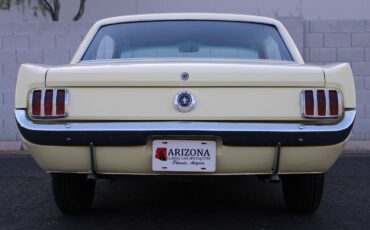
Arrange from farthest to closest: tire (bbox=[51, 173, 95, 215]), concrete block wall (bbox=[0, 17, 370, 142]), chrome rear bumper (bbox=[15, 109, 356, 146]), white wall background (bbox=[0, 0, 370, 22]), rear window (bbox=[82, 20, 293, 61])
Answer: white wall background (bbox=[0, 0, 370, 22])
concrete block wall (bbox=[0, 17, 370, 142])
rear window (bbox=[82, 20, 293, 61])
tire (bbox=[51, 173, 95, 215])
chrome rear bumper (bbox=[15, 109, 356, 146])

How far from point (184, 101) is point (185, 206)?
146 cm

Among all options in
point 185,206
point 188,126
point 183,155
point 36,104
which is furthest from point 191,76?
point 185,206

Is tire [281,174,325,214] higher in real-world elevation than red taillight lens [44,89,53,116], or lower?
lower

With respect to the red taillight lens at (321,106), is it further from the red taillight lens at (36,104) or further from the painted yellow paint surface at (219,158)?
the red taillight lens at (36,104)

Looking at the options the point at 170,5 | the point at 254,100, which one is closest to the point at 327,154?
the point at 254,100

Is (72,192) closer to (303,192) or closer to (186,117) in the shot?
(186,117)

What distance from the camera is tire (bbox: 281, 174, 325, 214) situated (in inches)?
177

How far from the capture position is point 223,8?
16.3 m

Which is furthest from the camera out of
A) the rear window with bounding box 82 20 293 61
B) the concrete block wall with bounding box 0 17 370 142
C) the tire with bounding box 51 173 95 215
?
the concrete block wall with bounding box 0 17 370 142

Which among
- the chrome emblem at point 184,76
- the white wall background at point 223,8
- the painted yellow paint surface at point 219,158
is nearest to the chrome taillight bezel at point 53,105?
the painted yellow paint surface at point 219,158

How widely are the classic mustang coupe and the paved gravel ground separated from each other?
0.95 ft

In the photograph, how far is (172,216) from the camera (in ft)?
15.5

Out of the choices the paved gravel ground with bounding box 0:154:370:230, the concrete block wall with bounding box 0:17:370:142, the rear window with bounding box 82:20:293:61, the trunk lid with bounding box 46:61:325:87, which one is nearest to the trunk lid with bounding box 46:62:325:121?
the trunk lid with bounding box 46:61:325:87

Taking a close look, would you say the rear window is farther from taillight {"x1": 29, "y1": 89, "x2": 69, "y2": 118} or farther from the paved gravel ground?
taillight {"x1": 29, "y1": 89, "x2": 69, "y2": 118}
